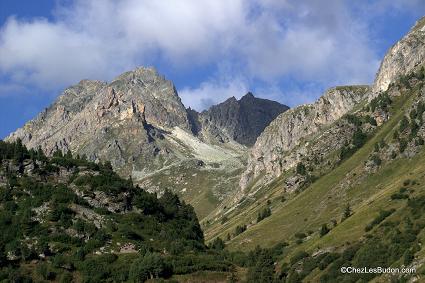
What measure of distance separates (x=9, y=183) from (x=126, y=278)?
5883cm

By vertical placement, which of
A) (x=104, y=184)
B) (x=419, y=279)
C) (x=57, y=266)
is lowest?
(x=419, y=279)

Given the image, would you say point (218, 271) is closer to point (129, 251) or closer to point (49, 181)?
point (129, 251)

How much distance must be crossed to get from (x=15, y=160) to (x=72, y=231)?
4257 centimetres

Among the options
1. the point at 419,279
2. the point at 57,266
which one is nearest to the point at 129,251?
the point at 57,266

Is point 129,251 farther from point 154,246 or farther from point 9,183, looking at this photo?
point 9,183

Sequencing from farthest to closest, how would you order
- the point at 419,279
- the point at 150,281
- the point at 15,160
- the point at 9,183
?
1. the point at 15,160
2. the point at 9,183
3. the point at 150,281
4. the point at 419,279

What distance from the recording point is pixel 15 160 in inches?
7736

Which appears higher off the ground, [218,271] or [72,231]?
[72,231]

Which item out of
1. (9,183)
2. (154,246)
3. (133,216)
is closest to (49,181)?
(9,183)

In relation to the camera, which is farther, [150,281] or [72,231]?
[72,231]

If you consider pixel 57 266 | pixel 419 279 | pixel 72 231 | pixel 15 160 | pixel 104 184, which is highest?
pixel 15 160


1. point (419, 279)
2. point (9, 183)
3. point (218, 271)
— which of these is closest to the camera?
point (419, 279)

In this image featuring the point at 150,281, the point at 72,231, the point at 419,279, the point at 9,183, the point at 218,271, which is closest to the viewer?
the point at 419,279

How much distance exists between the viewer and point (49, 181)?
192 meters
